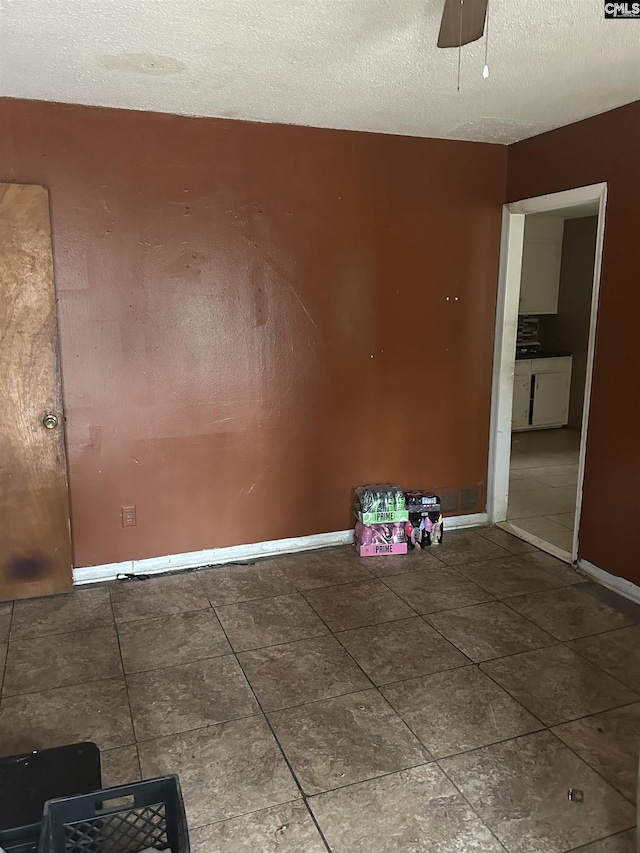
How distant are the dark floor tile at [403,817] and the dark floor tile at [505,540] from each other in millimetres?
2032

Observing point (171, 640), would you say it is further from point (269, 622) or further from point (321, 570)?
point (321, 570)

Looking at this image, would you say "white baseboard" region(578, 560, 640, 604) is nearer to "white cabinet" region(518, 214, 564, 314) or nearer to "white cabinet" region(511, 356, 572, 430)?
"white cabinet" region(511, 356, 572, 430)

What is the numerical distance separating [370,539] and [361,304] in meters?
1.39

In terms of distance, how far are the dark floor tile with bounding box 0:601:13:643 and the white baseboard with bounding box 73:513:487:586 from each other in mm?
341

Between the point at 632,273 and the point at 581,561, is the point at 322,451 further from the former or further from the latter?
the point at 632,273

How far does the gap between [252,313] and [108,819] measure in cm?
258

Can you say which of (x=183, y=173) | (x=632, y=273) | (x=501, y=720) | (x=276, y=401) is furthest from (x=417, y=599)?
(x=183, y=173)

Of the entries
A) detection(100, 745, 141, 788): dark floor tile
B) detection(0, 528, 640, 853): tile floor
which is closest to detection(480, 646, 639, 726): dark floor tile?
detection(0, 528, 640, 853): tile floor

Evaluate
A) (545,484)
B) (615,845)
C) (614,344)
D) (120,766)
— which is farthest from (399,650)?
(545,484)

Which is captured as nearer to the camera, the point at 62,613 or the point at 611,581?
the point at 62,613

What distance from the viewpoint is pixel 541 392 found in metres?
6.96

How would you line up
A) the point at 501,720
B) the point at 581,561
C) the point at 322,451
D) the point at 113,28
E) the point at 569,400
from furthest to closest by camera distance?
the point at 569,400
the point at 322,451
the point at 581,561
the point at 501,720
the point at 113,28

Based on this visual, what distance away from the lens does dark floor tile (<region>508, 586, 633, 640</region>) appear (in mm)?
2967

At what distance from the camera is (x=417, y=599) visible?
10.7ft
